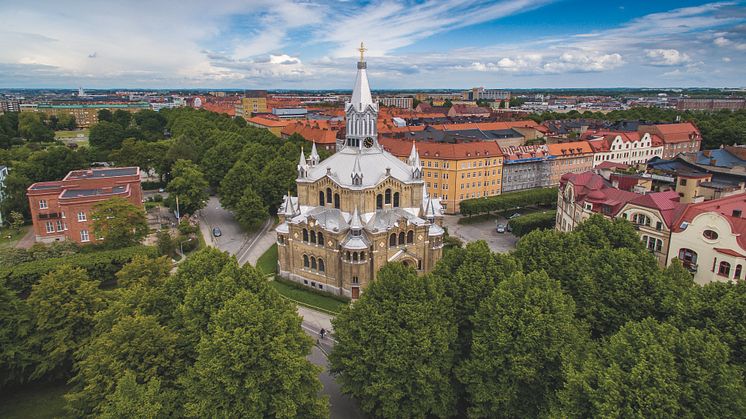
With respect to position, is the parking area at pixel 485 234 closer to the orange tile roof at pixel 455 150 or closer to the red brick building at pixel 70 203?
the orange tile roof at pixel 455 150

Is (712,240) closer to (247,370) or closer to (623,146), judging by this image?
(247,370)

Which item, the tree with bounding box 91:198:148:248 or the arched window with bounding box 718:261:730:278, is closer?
the arched window with bounding box 718:261:730:278

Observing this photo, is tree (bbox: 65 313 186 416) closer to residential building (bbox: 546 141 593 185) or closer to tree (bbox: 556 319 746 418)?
tree (bbox: 556 319 746 418)

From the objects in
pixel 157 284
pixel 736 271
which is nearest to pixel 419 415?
pixel 157 284

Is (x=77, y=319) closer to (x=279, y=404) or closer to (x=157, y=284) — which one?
(x=157, y=284)

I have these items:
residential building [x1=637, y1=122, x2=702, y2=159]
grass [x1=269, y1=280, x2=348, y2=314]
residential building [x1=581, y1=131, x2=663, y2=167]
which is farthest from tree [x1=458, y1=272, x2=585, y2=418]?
residential building [x1=637, y1=122, x2=702, y2=159]

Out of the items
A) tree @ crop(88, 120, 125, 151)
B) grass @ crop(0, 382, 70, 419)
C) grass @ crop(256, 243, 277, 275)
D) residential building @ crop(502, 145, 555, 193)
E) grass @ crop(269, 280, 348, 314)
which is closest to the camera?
grass @ crop(0, 382, 70, 419)
